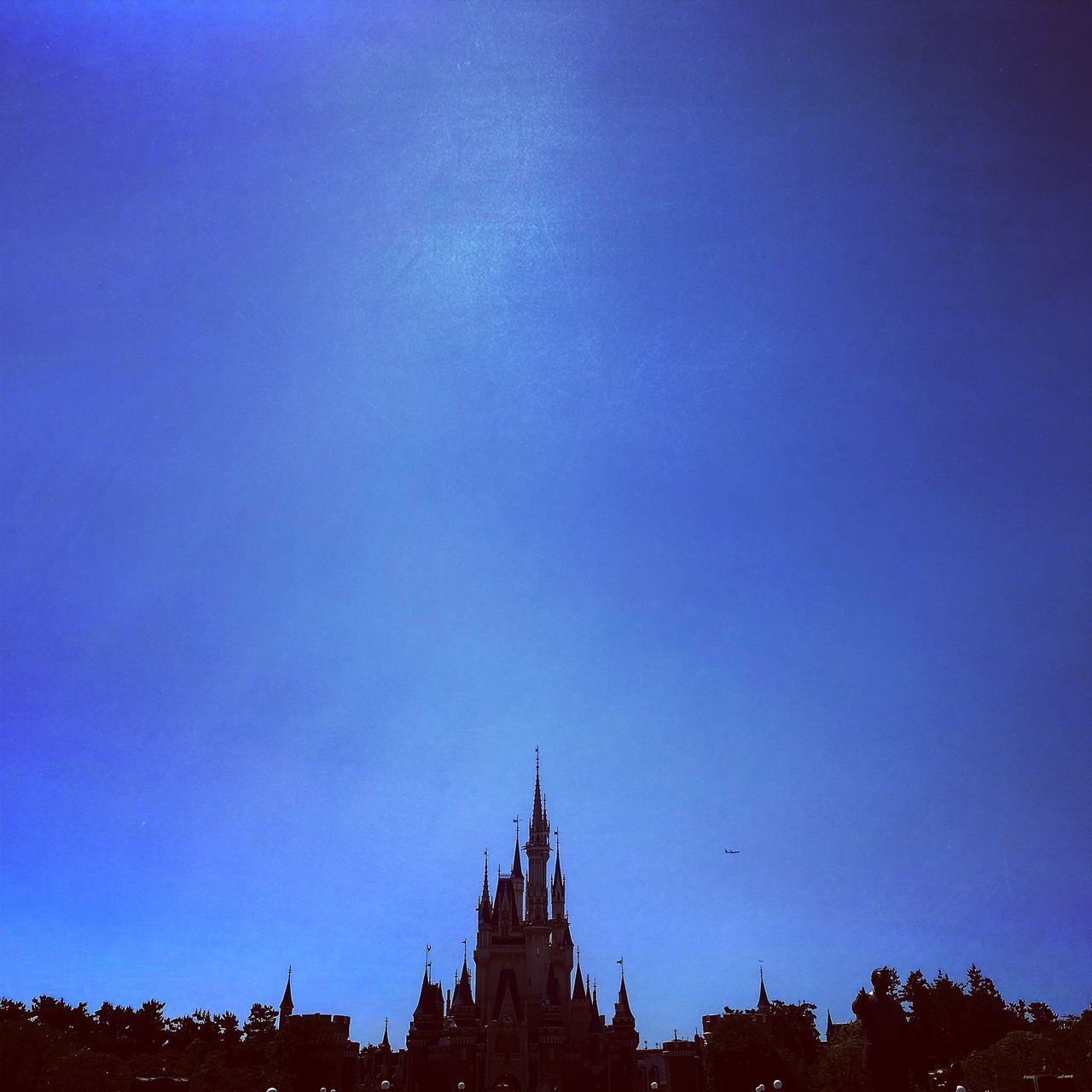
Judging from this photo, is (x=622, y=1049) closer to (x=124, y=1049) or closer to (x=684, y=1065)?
(x=684, y=1065)

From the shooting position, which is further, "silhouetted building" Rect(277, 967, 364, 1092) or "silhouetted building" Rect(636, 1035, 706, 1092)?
"silhouetted building" Rect(636, 1035, 706, 1092)

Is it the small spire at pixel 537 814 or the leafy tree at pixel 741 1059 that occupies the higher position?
the small spire at pixel 537 814

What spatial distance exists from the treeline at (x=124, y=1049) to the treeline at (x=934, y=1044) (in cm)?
3531

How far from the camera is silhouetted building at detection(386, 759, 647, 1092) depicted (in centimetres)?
10912

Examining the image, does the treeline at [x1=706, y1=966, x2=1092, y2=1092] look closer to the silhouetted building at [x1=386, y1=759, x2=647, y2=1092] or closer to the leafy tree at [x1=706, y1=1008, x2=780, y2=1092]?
the leafy tree at [x1=706, y1=1008, x2=780, y2=1092]

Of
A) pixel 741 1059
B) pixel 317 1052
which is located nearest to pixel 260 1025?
pixel 317 1052

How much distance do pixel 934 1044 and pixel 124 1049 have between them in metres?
72.9

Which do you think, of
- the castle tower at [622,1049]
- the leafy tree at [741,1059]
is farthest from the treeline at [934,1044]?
the castle tower at [622,1049]

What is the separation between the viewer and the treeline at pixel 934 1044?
62531mm

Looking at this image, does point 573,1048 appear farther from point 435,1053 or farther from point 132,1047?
point 132,1047

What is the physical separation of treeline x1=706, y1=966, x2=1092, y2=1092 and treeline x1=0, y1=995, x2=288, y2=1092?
35.3 meters

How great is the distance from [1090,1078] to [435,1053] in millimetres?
73962

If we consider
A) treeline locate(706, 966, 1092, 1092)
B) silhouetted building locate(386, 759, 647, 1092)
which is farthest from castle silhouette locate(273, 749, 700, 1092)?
treeline locate(706, 966, 1092, 1092)

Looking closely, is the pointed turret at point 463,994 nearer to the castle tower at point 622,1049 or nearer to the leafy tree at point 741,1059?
the castle tower at point 622,1049
